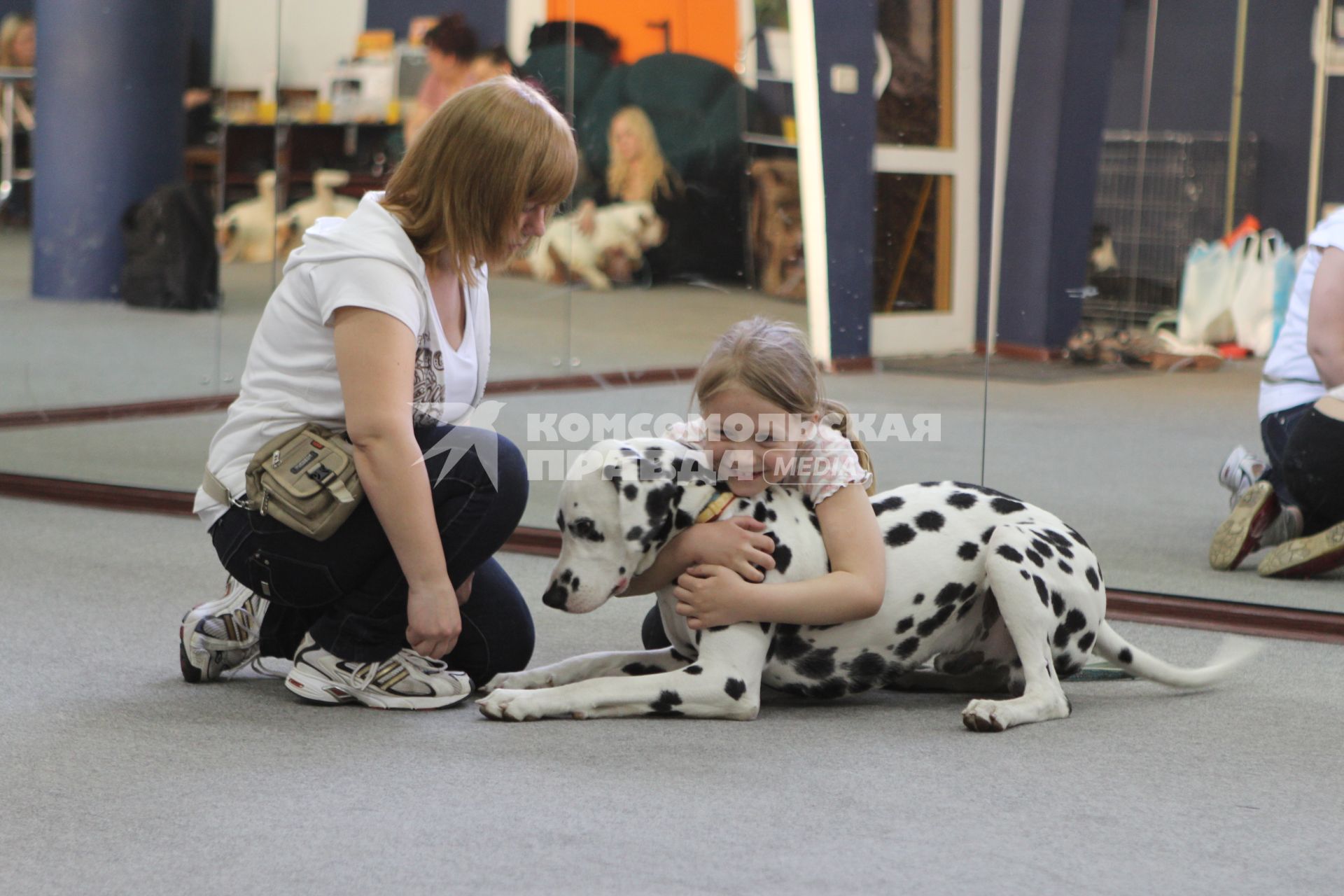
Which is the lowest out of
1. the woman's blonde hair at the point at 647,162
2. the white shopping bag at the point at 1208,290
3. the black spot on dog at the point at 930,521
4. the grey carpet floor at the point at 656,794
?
the grey carpet floor at the point at 656,794

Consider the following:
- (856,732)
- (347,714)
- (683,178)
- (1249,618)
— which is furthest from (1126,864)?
(683,178)

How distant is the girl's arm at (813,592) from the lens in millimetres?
2068

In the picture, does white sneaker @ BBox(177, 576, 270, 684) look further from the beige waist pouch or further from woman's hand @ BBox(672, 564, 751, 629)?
woman's hand @ BBox(672, 564, 751, 629)

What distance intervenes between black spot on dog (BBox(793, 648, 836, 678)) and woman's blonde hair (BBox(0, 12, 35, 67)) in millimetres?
3523

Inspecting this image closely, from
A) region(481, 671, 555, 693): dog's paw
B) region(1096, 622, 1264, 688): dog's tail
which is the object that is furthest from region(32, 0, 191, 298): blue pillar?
region(1096, 622, 1264, 688): dog's tail

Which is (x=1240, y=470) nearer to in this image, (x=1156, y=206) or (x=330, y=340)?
(x=1156, y=206)

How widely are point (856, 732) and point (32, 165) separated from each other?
11.7 feet

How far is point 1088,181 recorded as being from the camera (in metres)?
3.29

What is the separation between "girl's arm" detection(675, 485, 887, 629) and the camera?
207cm

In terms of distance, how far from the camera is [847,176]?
3496 millimetres

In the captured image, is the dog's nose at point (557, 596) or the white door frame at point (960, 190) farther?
the white door frame at point (960, 190)

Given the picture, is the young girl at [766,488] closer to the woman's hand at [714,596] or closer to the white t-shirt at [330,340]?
the woman's hand at [714,596]

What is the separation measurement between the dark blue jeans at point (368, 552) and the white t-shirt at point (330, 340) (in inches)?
2.9

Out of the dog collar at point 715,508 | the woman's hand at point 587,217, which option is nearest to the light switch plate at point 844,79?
the woman's hand at point 587,217
